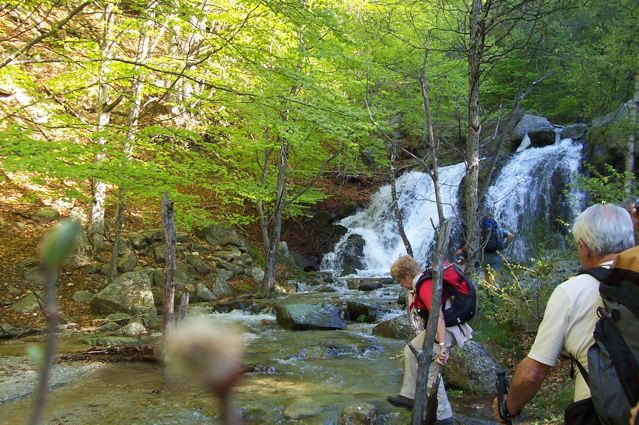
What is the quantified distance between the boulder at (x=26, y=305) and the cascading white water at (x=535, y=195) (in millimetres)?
13015

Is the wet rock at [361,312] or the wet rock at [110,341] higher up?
the wet rock at [110,341]

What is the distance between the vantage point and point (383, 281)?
15.2 metres

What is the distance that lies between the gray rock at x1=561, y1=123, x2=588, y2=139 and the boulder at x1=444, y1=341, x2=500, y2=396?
1478 centimetres

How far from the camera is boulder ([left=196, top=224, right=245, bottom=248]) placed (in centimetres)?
1648

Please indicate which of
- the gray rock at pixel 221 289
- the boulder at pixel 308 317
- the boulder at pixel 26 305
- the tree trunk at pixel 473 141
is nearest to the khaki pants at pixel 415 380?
the tree trunk at pixel 473 141

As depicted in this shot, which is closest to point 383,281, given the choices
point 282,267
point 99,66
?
point 282,267

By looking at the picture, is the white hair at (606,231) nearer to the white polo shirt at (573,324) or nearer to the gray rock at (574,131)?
the white polo shirt at (573,324)

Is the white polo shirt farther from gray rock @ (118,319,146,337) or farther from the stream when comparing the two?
gray rock @ (118,319,146,337)

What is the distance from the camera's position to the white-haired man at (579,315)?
2117 millimetres

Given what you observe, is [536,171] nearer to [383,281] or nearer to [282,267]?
[383,281]

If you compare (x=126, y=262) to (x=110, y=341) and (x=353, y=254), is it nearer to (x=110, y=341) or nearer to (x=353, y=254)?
(x=110, y=341)

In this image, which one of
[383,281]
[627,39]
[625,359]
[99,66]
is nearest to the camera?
[625,359]

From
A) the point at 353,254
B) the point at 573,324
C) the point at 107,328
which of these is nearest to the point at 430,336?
the point at 573,324

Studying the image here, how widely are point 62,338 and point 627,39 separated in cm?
1399
